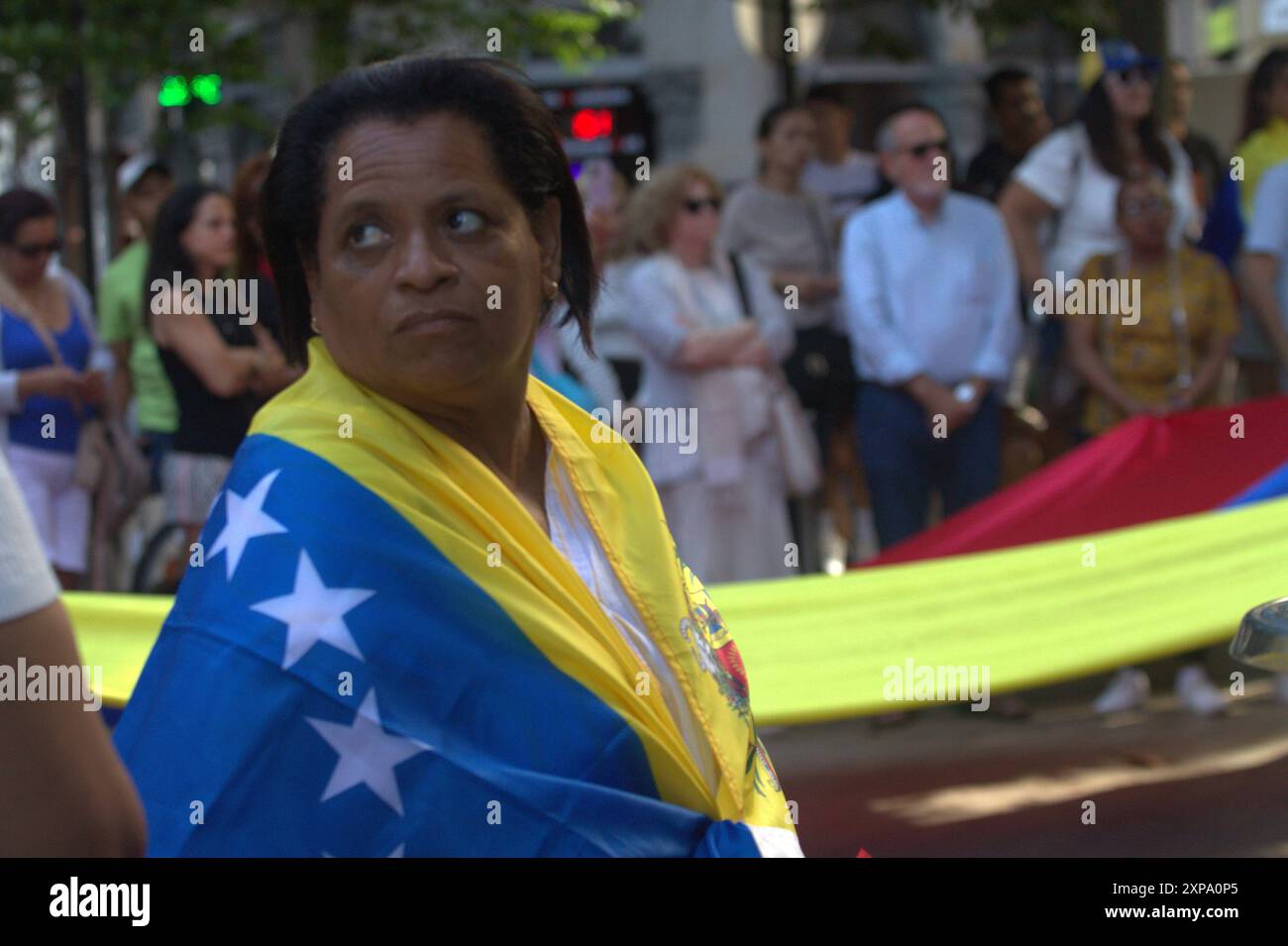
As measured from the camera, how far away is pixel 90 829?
1492 mm

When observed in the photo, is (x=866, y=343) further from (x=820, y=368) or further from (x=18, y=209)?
(x=18, y=209)

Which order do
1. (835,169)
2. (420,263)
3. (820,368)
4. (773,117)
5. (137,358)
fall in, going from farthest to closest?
(835,169) → (773,117) → (820,368) → (137,358) → (420,263)

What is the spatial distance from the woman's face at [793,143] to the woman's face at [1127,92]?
1224mm

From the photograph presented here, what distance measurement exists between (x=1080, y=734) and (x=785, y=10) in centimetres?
528

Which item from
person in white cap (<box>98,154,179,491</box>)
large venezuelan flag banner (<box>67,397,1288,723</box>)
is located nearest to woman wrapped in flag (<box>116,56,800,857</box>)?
large venezuelan flag banner (<box>67,397,1288,723</box>)

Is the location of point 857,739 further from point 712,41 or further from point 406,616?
point 712,41

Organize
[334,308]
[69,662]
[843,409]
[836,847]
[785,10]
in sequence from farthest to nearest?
[785,10]
[843,409]
[836,847]
[334,308]
[69,662]

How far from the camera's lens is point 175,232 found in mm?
6570

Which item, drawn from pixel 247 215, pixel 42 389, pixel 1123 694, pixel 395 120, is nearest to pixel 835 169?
pixel 1123 694

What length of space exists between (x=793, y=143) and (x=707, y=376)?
144 centimetres

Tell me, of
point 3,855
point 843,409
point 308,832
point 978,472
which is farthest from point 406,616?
point 843,409

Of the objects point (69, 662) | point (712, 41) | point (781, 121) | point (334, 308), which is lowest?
point (69, 662)

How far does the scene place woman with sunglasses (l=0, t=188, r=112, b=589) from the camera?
710cm

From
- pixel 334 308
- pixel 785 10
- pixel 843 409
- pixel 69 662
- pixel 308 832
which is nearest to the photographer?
pixel 69 662
